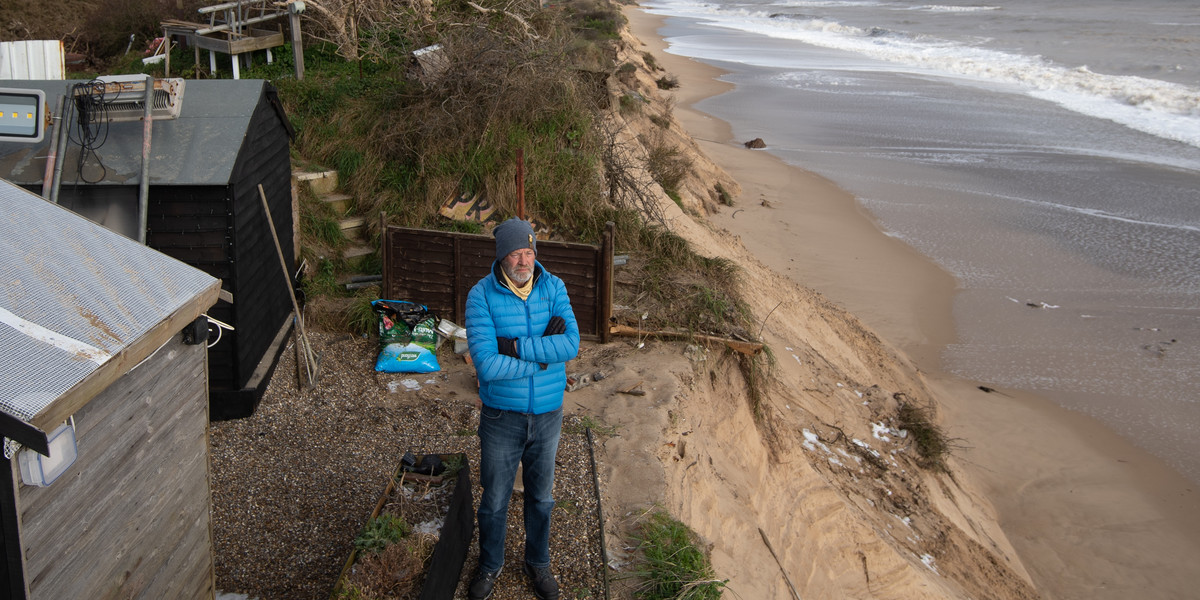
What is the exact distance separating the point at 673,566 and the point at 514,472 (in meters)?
1.25

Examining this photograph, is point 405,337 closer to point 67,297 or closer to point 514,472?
point 514,472

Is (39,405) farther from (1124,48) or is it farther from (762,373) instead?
(1124,48)

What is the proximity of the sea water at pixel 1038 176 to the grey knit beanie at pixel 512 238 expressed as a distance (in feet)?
28.5

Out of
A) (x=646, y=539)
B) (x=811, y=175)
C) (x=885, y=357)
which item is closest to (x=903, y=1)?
(x=811, y=175)

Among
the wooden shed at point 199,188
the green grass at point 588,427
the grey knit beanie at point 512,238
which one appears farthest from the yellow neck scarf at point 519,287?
the wooden shed at point 199,188

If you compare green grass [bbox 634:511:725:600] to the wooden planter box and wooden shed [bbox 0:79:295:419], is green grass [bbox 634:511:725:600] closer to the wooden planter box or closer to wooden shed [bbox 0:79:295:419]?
the wooden planter box

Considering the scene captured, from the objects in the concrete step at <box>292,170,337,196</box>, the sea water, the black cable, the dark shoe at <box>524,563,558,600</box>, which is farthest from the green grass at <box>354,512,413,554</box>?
the sea water

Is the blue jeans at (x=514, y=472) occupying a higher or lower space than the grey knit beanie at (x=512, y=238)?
lower

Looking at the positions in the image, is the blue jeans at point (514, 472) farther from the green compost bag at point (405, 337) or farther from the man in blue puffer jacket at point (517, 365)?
the green compost bag at point (405, 337)

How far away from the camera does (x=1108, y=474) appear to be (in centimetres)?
887

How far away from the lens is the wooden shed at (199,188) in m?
5.85

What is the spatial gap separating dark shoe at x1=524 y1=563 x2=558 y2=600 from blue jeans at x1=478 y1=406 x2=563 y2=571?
0.04 m

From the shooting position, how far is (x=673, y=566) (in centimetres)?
468

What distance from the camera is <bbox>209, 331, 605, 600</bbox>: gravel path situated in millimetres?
4621
